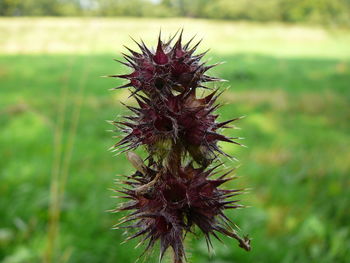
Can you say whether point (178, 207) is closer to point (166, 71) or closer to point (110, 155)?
point (166, 71)

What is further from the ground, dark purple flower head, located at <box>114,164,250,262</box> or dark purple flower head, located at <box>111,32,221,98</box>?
dark purple flower head, located at <box>111,32,221,98</box>

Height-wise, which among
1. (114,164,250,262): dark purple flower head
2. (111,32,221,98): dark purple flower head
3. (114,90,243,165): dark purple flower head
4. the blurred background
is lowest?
the blurred background

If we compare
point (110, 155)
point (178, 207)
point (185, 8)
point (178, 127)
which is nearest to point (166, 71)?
point (178, 127)

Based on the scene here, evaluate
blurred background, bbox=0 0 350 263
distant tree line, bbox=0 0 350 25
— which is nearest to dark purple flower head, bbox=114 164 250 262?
blurred background, bbox=0 0 350 263

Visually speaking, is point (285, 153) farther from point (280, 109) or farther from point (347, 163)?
point (280, 109)

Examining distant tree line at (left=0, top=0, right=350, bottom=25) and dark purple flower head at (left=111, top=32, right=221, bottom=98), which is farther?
distant tree line at (left=0, top=0, right=350, bottom=25)

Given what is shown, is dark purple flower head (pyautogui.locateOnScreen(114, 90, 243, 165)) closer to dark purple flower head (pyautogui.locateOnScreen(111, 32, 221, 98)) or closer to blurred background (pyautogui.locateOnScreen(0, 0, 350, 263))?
dark purple flower head (pyautogui.locateOnScreen(111, 32, 221, 98))

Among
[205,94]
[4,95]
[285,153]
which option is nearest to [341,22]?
[285,153]
